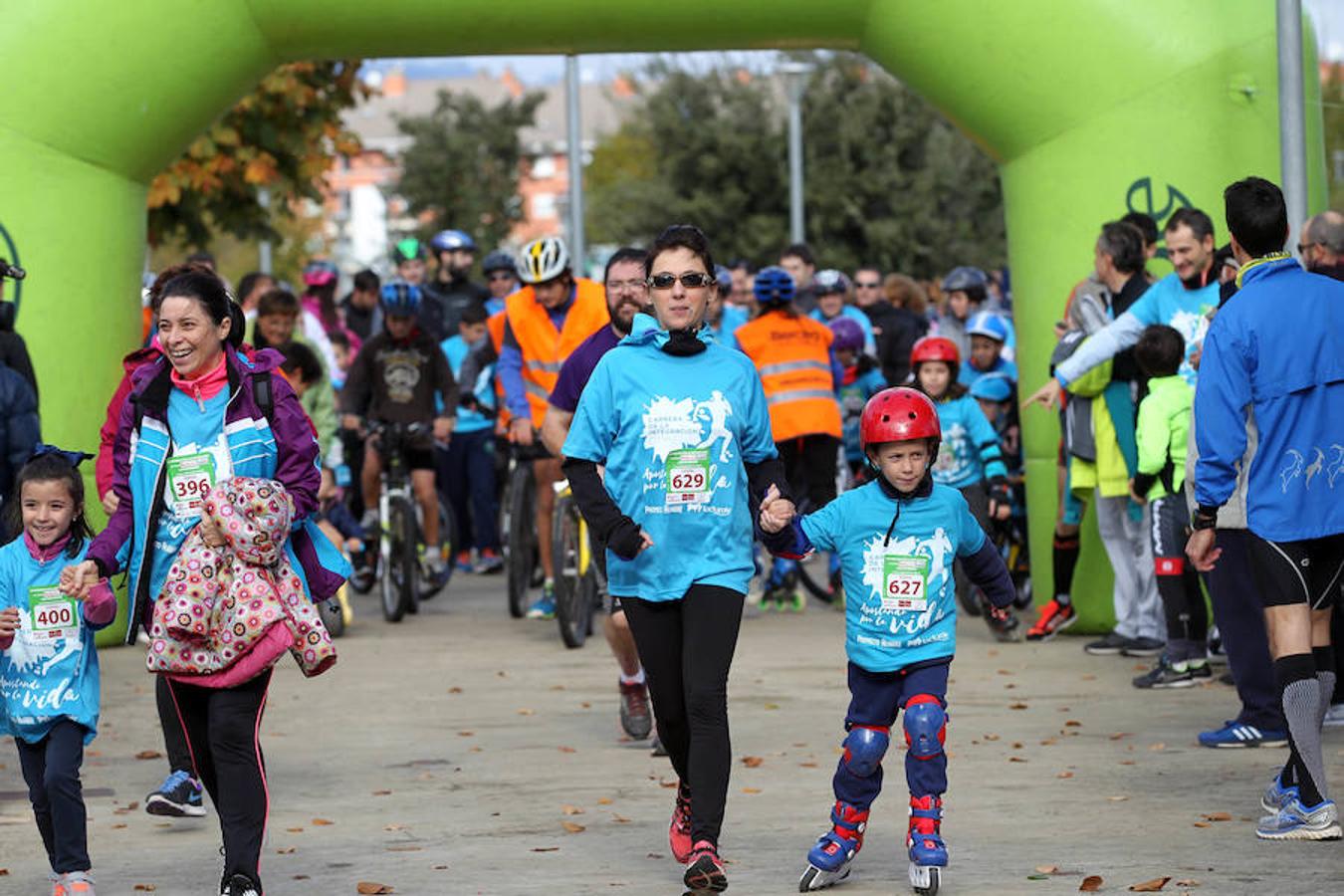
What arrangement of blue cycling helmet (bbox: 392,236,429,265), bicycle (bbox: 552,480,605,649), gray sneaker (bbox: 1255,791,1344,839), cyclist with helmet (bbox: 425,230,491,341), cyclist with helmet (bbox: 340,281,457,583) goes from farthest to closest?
cyclist with helmet (bbox: 425,230,491,341) → blue cycling helmet (bbox: 392,236,429,265) → cyclist with helmet (bbox: 340,281,457,583) → bicycle (bbox: 552,480,605,649) → gray sneaker (bbox: 1255,791,1344,839)

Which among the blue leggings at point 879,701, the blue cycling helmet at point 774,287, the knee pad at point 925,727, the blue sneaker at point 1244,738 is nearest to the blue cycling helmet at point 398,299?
the blue cycling helmet at point 774,287

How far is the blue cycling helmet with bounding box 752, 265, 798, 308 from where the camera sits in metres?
14.3

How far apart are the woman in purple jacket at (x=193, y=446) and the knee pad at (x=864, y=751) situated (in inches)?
62.2

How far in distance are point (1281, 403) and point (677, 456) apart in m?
1.95

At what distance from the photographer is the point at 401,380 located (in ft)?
49.6

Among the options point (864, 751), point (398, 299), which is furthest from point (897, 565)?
point (398, 299)

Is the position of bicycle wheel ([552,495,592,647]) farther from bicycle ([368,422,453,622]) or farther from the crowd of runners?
the crowd of runners

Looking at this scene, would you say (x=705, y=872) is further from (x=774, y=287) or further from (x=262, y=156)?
(x=262, y=156)

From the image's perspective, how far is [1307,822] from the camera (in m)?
7.32

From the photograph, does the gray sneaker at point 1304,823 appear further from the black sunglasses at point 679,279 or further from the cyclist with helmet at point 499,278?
the cyclist with helmet at point 499,278

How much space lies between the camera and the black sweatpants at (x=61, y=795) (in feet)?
22.2

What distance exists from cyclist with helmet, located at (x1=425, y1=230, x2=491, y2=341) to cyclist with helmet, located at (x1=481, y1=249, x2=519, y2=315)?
126 mm

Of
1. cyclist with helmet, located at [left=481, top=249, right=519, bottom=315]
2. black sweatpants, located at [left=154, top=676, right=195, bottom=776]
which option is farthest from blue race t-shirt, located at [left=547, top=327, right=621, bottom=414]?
cyclist with helmet, located at [left=481, top=249, right=519, bottom=315]

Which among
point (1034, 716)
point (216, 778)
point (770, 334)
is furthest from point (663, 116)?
point (216, 778)
